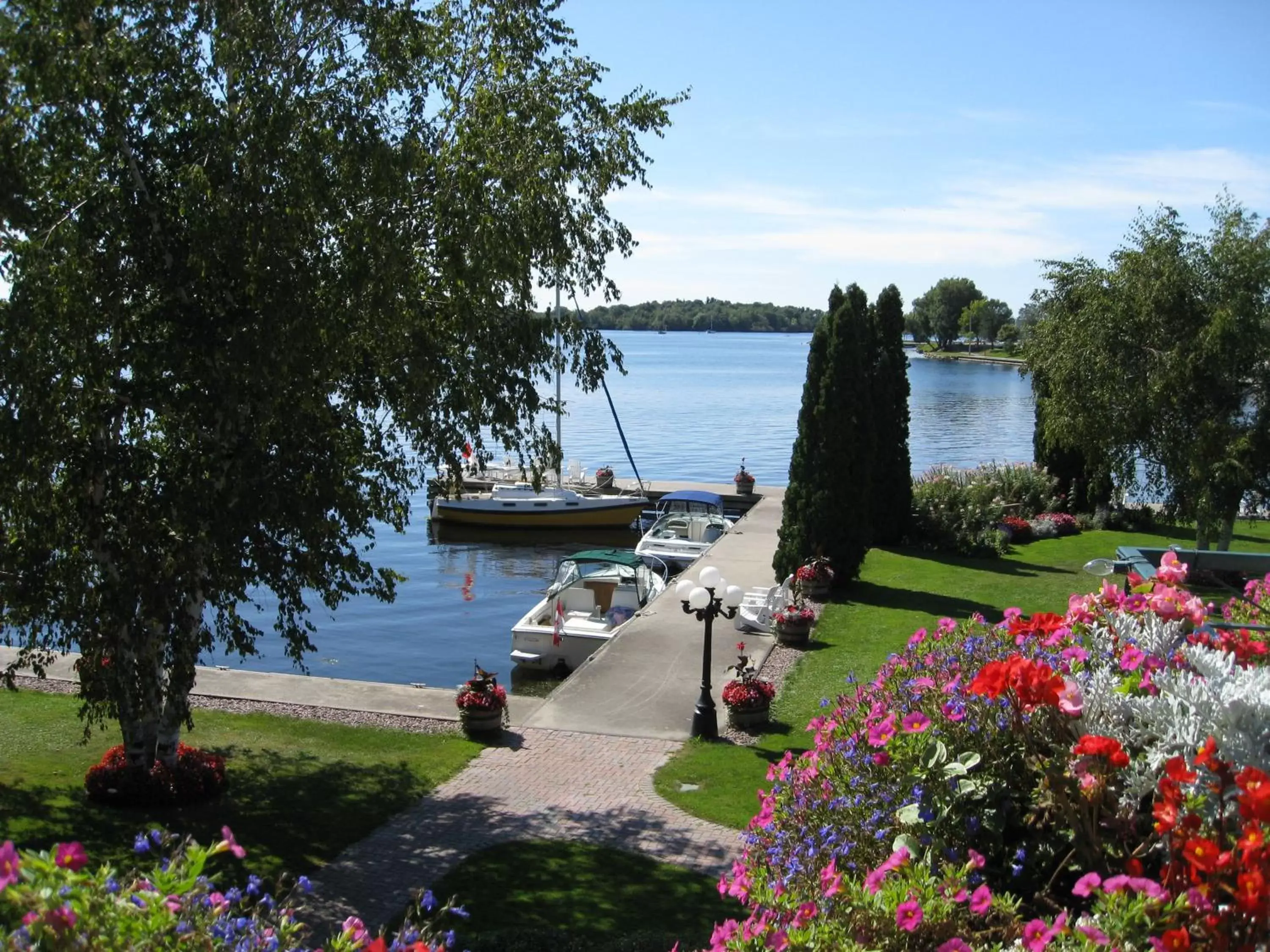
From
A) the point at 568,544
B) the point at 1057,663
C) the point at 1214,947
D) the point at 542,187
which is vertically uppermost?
the point at 542,187

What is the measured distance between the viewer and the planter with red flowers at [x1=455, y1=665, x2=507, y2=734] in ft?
42.9

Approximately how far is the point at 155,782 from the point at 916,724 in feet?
28.5

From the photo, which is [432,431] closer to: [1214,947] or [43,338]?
[43,338]

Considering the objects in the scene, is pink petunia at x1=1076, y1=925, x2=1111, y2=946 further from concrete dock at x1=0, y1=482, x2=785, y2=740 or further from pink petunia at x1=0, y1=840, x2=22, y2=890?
concrete dock at x1=0, y1=482, x2=785, y2=740

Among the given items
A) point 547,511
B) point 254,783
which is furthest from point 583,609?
point 547,511

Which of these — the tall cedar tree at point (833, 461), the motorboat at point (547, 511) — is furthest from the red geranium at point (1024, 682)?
the motorboat at point (547, 511)

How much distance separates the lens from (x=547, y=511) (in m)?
35.7

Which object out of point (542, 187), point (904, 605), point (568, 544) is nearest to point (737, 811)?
point (542, 187)

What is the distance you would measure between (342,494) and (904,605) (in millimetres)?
13434

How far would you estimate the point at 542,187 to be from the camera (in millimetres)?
9750

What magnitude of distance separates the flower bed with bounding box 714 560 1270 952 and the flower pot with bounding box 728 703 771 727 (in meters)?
8.86

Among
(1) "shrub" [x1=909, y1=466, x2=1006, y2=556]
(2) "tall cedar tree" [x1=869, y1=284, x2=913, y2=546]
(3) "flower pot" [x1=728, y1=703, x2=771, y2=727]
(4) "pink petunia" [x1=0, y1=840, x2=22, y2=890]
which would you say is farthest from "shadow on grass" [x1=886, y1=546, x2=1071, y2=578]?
(4) "pink petunia" [x1=0, y1=840, x2=22, y2=890]

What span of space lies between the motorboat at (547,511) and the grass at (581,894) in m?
25.6

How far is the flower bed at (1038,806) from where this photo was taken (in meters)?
3.12
